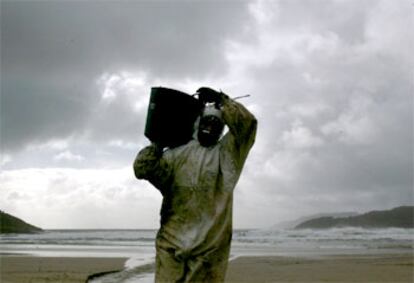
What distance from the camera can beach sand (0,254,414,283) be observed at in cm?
1472

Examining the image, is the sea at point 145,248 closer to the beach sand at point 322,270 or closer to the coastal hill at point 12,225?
the beach sand at point 322,270

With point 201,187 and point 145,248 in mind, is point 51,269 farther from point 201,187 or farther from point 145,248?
point 201,187

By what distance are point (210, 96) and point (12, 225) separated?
59407 mm

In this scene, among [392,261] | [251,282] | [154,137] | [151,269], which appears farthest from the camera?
[392,261]

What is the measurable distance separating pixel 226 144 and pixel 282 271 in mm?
13293

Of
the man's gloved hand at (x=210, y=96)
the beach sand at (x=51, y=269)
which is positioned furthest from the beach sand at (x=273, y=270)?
the man's gloved hand at (x=210, y=96)

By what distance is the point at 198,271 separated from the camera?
3811 mm

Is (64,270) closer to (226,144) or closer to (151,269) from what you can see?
(151,269)

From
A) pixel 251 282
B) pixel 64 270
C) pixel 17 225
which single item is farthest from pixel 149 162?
pixel 17 225

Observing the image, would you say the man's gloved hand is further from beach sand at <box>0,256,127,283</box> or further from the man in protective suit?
beach sand at <box>0,256,127,283</box>

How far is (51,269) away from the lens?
54.8ft

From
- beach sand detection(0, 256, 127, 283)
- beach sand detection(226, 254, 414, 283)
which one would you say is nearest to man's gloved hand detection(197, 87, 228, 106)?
beach sand detection(0, 256, 127, 283)

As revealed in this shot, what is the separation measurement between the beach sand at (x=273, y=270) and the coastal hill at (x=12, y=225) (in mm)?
38353

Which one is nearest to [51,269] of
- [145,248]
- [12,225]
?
[145,248]
